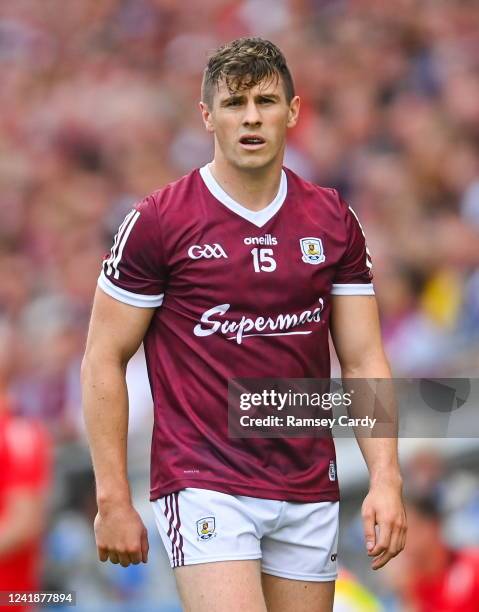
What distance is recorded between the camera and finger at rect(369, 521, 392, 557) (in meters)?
4.73

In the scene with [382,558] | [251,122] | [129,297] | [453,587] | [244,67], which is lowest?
[453,587]

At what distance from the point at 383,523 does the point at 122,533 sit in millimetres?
871

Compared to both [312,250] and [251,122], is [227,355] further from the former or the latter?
[251,122]

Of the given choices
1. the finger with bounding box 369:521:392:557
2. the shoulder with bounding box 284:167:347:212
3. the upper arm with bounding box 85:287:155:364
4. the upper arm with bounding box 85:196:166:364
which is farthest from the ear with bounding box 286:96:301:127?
the finger with bounding box 369:521:392:557

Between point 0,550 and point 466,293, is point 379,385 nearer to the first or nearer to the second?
point 0,550

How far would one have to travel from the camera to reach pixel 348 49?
1150 cm

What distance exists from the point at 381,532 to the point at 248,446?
528 mm

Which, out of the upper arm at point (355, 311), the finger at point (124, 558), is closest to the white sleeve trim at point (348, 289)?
the upper arm at point (355, 311)

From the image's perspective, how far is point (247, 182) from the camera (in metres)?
4.93

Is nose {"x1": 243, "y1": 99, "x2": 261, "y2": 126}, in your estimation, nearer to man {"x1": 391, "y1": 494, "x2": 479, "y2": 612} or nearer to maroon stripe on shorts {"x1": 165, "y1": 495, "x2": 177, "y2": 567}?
maroon stripe on shorts {"x1": 165, "y1": 495, "x2": 177, "y2": 567}

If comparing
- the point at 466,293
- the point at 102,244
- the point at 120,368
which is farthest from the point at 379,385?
the point at 102,244

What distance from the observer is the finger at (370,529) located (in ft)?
15.5

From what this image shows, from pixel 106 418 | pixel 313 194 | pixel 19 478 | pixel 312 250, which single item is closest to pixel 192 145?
pixel 19 478

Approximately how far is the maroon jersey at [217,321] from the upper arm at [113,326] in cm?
3
